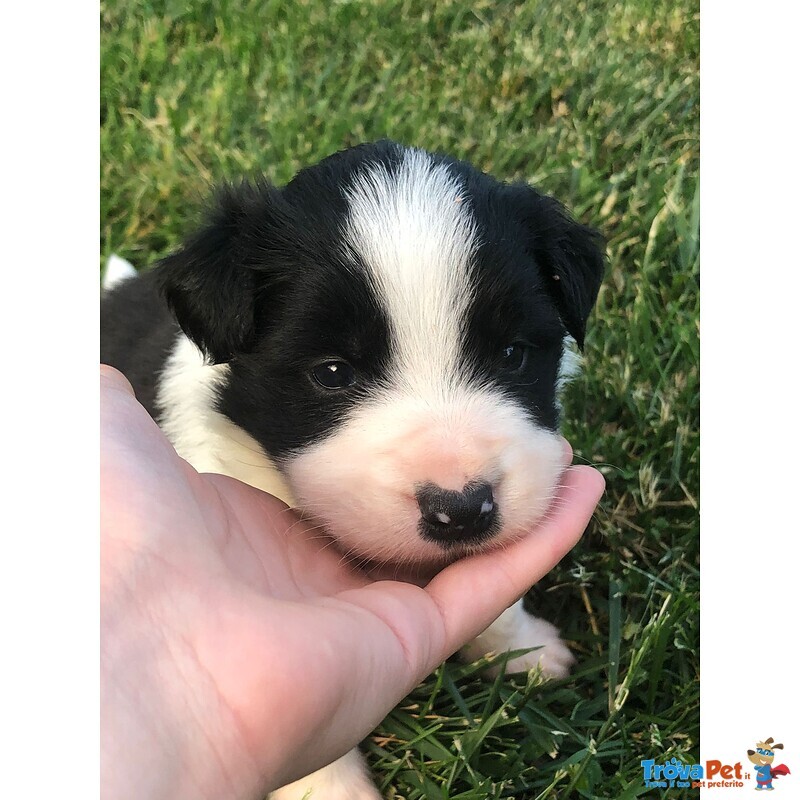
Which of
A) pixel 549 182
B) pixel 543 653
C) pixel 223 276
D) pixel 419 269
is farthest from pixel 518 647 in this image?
pixel 549 182

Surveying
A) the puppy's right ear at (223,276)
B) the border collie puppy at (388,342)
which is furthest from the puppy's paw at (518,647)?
the puppy's right ear at (223,276)

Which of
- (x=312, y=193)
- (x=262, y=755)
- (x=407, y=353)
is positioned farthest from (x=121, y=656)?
(x=312, y=193)

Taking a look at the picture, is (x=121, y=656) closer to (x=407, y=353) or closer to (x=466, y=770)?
(x=407, y=353)

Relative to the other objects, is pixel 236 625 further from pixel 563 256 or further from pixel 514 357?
pixel 563 256
